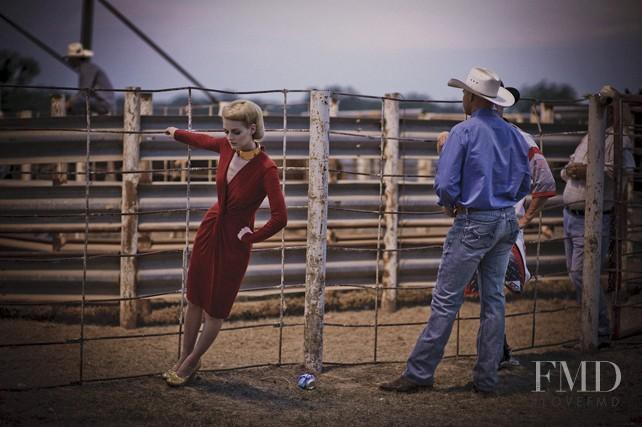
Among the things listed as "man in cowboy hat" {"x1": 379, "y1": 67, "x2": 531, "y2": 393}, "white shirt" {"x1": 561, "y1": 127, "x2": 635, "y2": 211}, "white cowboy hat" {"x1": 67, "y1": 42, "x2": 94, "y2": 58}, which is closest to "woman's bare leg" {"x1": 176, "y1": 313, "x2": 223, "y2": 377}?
"man in cowboy hat" {"x1": 379, "y1": 67, "x2": 531, "y2": 393}

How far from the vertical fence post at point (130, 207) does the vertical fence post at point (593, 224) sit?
3.93 metres

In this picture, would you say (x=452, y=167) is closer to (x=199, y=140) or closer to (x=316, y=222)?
(x=316, y=222)

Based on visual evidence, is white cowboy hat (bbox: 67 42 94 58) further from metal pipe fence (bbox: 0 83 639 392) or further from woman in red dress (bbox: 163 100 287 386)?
woman in red dress (bbox: 163 100 287 386)

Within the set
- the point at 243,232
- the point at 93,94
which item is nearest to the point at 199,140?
the point at 243,232

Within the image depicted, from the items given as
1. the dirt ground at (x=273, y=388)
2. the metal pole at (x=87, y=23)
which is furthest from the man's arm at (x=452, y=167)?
the metal pole at (x=87, y=23)

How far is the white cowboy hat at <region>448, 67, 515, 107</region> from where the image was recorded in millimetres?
4984

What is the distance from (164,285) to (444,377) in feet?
9.37

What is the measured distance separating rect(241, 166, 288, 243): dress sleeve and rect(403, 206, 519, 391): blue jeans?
3.61 ft

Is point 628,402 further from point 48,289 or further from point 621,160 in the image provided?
point 48,289

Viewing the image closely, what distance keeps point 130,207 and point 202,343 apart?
2.49m

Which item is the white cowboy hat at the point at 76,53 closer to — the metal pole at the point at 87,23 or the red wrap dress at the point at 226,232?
the metal pole at the point at 87,23

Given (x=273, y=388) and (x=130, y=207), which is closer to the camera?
(x=273, y=388)

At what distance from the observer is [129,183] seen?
7.30m

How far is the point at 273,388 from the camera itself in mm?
5434
